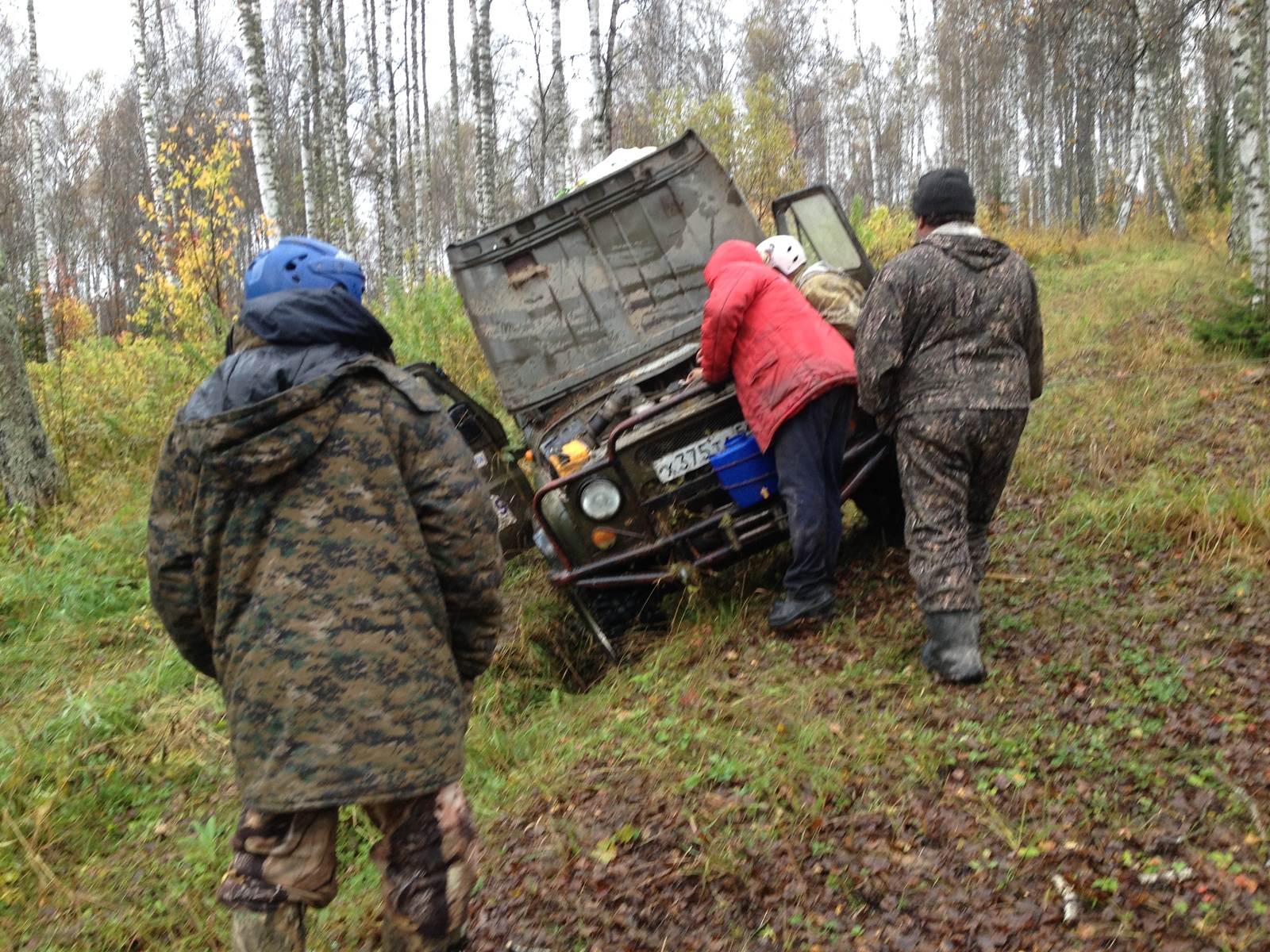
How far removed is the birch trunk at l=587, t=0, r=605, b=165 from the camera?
1195cm

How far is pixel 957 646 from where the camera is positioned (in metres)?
3.48

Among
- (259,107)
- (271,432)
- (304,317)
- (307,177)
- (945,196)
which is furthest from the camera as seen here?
(307,177)

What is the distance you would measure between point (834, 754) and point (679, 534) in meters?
1.35

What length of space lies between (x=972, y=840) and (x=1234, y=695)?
1144 millimetres

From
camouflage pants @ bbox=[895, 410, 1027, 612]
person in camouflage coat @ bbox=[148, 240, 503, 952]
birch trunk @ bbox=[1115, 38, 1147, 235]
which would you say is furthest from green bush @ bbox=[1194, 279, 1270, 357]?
birch trunk @ bbox=[1115, 38, 1147, 235]

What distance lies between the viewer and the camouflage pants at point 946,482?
3490mm

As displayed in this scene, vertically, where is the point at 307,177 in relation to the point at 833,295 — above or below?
above

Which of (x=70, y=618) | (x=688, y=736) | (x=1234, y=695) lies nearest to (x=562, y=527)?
(x=688, y=736)

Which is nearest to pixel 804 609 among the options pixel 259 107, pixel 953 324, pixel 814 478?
pixel 814 478

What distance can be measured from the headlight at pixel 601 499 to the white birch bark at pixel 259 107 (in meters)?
7.47

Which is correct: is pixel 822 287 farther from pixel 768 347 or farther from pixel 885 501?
pixel 885 501

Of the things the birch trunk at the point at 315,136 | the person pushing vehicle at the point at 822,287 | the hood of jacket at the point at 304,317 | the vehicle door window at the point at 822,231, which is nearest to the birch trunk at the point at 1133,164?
the vehicle door window at the point at 822,231

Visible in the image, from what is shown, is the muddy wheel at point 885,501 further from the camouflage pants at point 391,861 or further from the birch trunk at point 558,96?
the birch trunk at point 558,96

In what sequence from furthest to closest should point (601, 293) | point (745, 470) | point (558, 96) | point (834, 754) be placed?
point (558, 96)
point (601, 293)
point (745, 470)
point (834, 754)
